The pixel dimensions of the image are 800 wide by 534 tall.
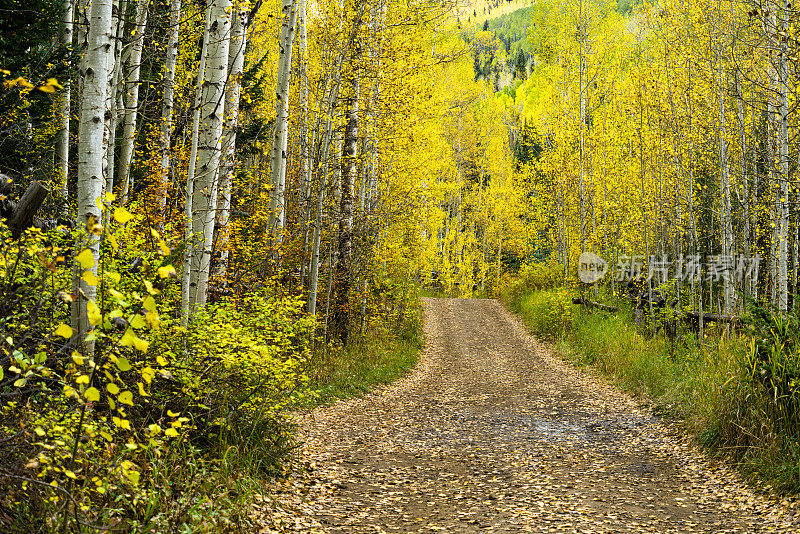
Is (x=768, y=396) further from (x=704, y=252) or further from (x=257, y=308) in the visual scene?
(x=704, y=252)

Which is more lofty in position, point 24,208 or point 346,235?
point 346,235

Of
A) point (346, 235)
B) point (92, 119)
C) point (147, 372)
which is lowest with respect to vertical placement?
point (147, 372)

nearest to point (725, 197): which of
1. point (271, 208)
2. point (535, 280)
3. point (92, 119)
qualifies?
point (271, 208)

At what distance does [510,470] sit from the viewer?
6094mm

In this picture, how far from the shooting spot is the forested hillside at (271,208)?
3.36 metres

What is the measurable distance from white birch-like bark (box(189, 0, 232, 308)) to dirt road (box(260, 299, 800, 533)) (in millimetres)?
2463

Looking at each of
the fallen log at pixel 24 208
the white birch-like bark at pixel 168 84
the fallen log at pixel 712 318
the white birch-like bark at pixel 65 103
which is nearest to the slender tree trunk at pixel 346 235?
the white birch-like bark at pixel 168 84

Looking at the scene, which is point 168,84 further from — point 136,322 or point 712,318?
point 712,318

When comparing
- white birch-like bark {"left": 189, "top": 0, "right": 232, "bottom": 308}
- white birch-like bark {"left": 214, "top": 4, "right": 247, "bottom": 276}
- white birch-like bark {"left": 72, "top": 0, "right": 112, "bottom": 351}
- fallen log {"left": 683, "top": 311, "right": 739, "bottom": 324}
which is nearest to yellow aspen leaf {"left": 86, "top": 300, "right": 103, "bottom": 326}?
white birch-like bark {"left": 72, "top": 0, "right": 112, "bottom": 351}

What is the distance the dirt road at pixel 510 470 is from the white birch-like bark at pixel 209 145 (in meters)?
2.46

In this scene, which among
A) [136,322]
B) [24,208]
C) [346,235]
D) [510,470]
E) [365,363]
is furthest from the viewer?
[346,235]

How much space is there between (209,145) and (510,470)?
15.9 ft

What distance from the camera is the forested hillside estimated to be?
336cm

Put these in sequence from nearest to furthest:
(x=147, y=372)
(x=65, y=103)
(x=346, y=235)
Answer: (x=147, y=372), (x=65, y=103), (x=346, y=235)
